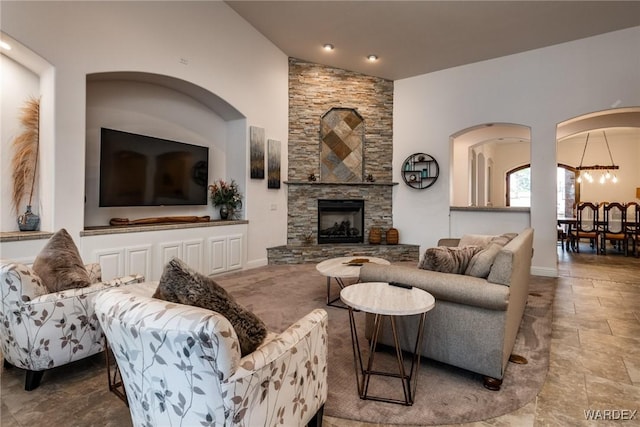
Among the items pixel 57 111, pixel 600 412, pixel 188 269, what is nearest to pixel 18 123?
pixel 57 111

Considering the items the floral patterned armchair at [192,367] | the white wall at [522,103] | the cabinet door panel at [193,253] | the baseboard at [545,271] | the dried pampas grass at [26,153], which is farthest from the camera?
the baseboard at [545,271]

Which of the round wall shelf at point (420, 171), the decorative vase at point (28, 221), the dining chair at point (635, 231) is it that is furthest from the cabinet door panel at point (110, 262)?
the dining chair at point (635, 231)

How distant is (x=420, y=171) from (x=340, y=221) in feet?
5.79

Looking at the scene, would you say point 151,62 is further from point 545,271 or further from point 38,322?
point 545,271

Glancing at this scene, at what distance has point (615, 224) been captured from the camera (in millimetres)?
6934

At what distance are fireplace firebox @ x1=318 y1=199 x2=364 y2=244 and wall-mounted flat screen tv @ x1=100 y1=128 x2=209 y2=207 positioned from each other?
2.24 meters

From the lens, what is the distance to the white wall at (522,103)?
4.76 meters

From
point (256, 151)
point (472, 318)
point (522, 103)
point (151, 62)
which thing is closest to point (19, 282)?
point (472, 318)

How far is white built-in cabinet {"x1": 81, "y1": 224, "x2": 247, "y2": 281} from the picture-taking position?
359 cm

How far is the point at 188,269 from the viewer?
1.34 metres

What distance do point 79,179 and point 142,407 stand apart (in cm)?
290

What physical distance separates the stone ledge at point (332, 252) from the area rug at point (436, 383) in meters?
2.12

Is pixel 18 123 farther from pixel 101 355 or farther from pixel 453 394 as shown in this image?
pixel 453 394

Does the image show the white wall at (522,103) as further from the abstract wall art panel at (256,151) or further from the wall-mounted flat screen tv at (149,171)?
the wall-mounted flat screen tv at (149,171)
